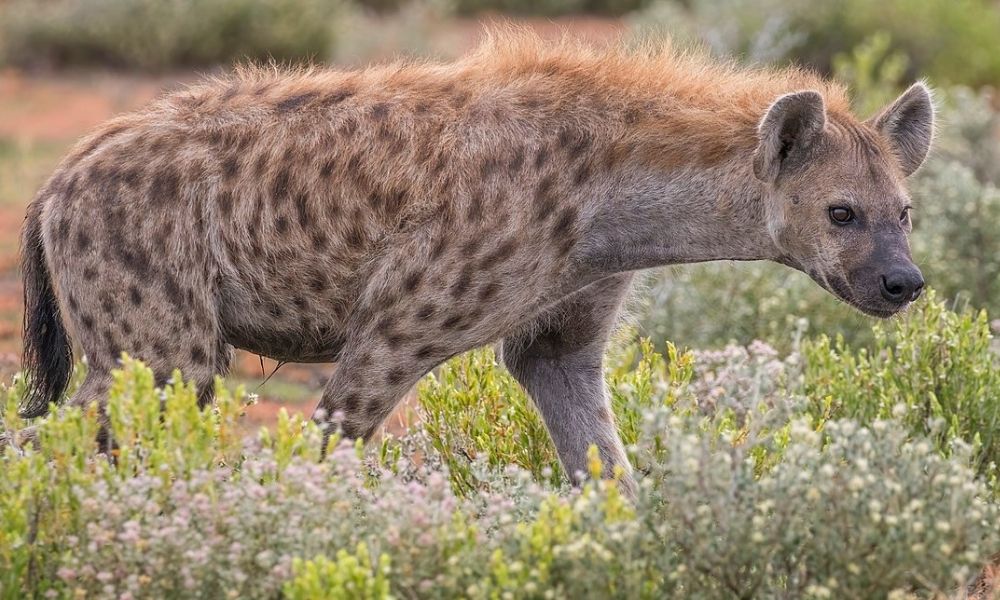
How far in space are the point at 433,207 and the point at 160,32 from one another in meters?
12.3

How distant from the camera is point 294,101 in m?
4.41

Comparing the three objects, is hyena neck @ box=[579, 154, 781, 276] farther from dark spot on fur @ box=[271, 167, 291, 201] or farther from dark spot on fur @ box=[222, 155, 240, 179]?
dark spot on fur @ box=[222, 155, 240, 179]

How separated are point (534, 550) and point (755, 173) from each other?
1.44m

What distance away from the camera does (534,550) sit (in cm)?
322

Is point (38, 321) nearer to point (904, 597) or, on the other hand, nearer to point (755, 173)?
point (755, 173)

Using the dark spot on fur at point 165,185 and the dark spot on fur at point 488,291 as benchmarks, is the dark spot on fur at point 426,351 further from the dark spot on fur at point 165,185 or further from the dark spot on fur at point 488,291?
the dark spot on fur at point 165,185

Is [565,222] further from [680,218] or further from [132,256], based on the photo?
[132,256]

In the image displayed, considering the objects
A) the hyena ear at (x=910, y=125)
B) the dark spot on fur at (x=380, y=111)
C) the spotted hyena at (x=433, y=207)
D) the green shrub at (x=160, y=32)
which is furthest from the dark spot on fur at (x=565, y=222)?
the green shrub at (x=160, y=32)

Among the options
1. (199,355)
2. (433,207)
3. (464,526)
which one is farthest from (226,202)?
(464,526)

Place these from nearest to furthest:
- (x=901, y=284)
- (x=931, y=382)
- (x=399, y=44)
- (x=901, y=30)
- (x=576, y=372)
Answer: (x=901, y=284) → (x=576, y=372) → (x=931, y=382) → (x=901, y=30) → (x=399, y=44)

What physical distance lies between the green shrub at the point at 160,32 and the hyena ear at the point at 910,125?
12013 mm

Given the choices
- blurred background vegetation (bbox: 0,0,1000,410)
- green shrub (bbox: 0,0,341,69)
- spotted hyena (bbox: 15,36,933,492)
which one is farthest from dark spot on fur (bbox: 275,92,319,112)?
green shrub (bbox: 0,0,341,69)

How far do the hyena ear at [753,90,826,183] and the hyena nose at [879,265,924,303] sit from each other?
0.42 m

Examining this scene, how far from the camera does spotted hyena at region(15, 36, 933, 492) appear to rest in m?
4.09
